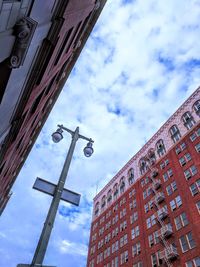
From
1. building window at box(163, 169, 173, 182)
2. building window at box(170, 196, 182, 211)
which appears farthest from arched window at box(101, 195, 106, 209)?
building window at box(170, 196, 182, 211)

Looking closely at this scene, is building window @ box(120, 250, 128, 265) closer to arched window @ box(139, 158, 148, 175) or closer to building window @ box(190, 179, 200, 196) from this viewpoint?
arched window @ box(139, 158, 148, 175)

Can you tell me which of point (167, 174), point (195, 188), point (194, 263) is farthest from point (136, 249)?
point (195, 188)

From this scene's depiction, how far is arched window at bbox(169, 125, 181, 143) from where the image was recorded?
1778 inches

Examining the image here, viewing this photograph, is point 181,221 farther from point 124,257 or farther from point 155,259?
point 124,257

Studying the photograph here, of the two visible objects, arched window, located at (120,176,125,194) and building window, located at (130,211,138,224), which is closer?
building window, located at (130,211,138,224)

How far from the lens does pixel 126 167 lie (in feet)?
195

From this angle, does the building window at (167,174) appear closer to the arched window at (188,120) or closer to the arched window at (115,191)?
the arched window at (188,120)

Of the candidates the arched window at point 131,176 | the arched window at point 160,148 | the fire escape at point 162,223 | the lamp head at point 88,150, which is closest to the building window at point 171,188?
the fire escape at point 162,223

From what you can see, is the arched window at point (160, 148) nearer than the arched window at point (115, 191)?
Yes

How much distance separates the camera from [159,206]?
40.5 meters

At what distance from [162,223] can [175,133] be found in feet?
61.8

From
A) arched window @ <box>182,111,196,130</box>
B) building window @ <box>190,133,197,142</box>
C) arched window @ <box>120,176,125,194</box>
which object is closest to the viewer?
building window @ <box>190,133,197,142</box>

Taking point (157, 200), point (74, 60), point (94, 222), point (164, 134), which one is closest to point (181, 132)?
point (164, 134)

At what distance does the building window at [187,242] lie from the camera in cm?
3056
